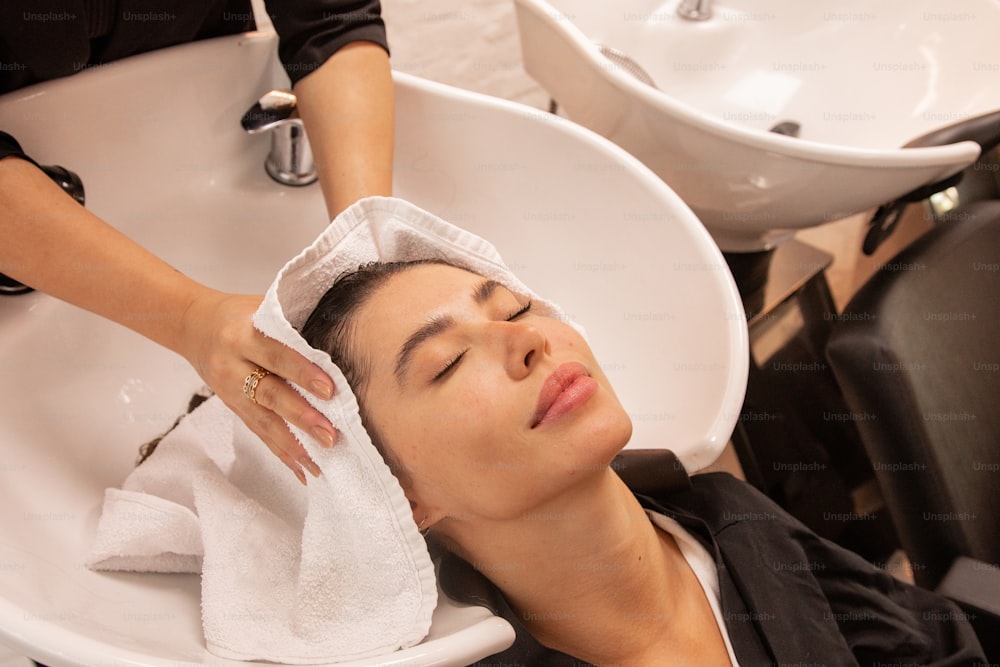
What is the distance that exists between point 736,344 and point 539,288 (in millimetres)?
323

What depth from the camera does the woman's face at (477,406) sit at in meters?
0.69

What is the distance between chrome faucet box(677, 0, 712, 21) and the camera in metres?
1.36

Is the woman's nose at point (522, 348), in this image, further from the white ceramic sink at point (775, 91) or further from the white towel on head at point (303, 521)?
the white ceramic sink at point (775, 91)

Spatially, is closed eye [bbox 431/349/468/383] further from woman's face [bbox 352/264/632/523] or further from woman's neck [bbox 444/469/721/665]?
woman's neck [bbox 444/469/721/665]

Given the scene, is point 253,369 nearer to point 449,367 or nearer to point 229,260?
point 449,367

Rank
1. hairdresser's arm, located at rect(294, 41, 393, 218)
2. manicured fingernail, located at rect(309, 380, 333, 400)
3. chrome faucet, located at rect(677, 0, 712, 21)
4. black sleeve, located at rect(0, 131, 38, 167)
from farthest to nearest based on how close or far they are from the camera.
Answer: chrome faucet, located at rect(677, 0, 712, 21) → hairdresser's arm, located at rect(294, 41, 393, 218) → black sleeve, located at rect(0, 131, 38, 167) → manicured fingernail, located at rect(309, 380, 333, 400)

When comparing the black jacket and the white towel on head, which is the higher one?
the white towel on head

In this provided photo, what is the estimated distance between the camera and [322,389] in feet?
2.15

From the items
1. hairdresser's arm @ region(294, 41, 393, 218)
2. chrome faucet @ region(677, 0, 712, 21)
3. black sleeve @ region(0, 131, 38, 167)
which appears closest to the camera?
black sleeve @ region(0, 131, 38, 167)

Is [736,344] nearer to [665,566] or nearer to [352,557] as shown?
[665,566]

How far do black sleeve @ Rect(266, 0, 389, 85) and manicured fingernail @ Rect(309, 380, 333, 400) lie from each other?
0.52m

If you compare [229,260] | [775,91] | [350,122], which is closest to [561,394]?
[350,122]

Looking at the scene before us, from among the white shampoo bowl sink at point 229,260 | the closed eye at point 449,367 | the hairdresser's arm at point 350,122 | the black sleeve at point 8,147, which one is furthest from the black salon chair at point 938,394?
the black sleeve at point 8,147

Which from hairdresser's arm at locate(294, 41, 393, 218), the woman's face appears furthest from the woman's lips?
hairdresser's arm at locate(294, 41, 393, 218)
